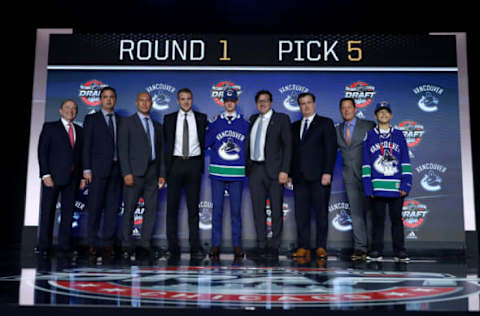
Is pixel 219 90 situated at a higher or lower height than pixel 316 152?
higher

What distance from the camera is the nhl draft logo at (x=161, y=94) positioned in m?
5.46

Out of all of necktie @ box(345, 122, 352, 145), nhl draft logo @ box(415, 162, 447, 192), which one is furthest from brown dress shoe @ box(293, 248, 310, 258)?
nhl draft logo @ box(415, 162, 447, 192)

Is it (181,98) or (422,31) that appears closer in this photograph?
(181,98)

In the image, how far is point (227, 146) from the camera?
4555 mm

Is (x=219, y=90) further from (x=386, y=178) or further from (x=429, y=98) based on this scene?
(x=429, y=98)

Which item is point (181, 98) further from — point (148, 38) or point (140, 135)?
point (148, 38)

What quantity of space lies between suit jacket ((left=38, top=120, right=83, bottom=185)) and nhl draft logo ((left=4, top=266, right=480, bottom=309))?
1.83m

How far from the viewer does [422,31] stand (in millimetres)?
5633

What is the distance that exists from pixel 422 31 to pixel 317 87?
148cm

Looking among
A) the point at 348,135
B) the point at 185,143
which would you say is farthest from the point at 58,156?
the point at 348,135

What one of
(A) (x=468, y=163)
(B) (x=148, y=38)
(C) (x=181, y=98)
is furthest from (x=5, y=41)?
(A) (x=468, y=163)

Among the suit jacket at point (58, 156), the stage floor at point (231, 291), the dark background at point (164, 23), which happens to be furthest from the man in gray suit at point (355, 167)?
the suit jacket at point (58, 156)

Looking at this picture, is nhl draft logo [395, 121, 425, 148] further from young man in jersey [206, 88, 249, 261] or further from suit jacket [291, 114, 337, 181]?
young man in jersey [206, 88, 249, 261]

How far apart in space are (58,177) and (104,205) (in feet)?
1.76
